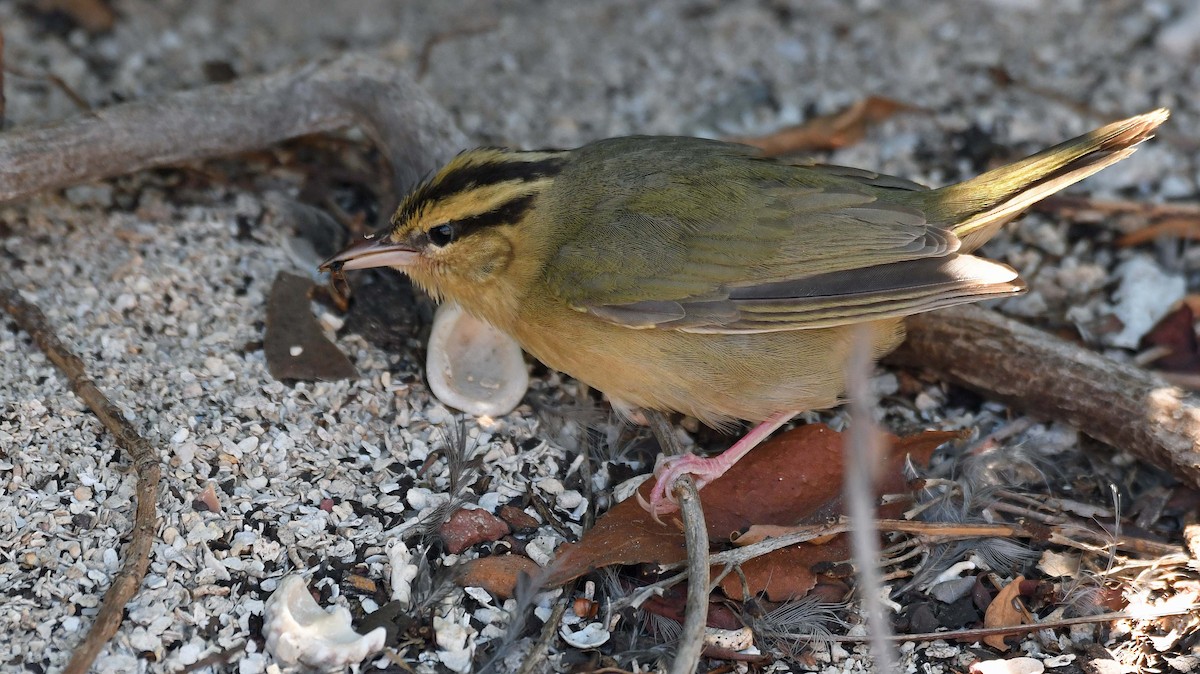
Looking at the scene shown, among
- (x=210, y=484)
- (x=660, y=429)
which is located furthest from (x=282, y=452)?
(x=660, y=429)

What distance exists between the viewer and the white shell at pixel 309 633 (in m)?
3.05

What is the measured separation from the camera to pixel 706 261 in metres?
3.76

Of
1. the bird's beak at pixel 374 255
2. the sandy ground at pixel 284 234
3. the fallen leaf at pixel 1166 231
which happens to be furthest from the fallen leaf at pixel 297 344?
the fallen leaf at pixel 1166 231

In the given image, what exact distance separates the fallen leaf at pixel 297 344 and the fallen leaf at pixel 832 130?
223cm

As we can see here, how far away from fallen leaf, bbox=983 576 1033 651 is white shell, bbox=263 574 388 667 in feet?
6.09

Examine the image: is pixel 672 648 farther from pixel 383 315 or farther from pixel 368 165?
pixel 368 165

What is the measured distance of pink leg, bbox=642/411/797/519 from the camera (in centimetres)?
362

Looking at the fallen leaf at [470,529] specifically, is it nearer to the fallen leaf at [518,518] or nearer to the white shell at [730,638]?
the fallen leaf at [518,518]

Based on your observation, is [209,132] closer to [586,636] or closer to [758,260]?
[758,260]

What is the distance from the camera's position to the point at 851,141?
17.5 feet

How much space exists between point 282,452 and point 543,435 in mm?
905

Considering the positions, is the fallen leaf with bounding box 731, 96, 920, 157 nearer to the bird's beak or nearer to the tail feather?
the tail feather

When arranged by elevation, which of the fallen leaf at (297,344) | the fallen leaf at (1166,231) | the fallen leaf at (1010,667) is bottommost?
the fallen leaf at (1010,667)

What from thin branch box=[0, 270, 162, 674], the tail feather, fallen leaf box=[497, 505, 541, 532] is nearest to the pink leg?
fallen leaf box=[497, 505, 541, 532]
